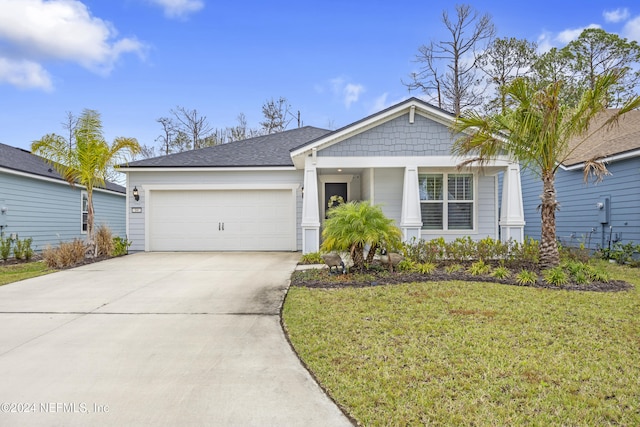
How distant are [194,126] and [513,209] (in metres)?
23.8

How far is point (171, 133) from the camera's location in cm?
2811

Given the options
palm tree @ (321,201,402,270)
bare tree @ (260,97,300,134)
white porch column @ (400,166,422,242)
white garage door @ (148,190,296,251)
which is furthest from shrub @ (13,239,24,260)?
bare tree @ (260,97,300,134)

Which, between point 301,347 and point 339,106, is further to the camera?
point 339,106

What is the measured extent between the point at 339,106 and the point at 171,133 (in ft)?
41.9

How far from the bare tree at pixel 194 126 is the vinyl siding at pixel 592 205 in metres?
21.6

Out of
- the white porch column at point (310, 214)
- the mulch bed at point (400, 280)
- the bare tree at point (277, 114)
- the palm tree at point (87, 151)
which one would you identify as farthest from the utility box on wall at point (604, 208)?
the bare tree at point (277, 114)

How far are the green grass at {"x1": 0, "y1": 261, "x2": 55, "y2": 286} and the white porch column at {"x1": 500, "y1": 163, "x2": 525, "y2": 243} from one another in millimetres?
11528

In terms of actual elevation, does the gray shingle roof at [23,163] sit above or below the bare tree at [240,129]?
below

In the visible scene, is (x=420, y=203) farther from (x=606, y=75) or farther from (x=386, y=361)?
(x=386, y=361)

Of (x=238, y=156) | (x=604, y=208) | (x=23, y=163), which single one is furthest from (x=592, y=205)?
(x=23, y=163)

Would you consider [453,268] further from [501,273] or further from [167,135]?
[167,135]

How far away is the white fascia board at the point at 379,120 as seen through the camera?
384 inches

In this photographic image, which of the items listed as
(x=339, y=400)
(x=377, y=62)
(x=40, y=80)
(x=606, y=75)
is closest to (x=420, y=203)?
(x=606, y=75)

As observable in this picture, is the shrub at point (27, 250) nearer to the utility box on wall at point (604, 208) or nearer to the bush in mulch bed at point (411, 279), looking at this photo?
the bush in mulch bed at point (411, 279)
